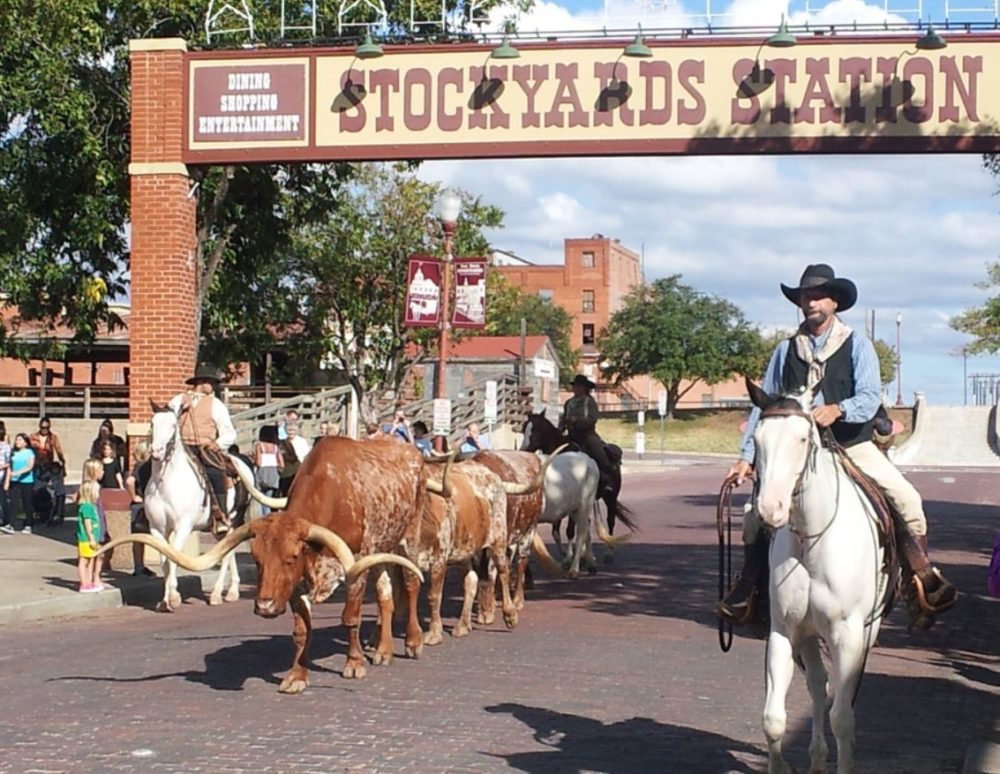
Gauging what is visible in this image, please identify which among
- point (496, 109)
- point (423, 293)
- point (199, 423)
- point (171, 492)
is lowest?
point (171, 492)

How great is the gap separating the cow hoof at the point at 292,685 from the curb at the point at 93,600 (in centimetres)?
525

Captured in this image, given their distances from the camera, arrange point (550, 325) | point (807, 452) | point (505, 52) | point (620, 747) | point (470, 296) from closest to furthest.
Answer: point (807, 452) < point (620, 747) < point (505, 52) < point (470, 296) < point (550, 325)

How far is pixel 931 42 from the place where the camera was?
17625 millimetres

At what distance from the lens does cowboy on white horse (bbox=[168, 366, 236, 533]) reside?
52.3ft

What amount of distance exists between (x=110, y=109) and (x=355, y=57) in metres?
9.53

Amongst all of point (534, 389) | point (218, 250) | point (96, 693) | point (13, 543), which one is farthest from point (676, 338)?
point (96, 693)

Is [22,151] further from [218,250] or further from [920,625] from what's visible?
[920,625]

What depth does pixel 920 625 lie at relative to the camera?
862 cm

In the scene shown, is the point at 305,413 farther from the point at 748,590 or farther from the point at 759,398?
the point at 759,398

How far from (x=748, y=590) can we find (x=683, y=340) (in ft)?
289

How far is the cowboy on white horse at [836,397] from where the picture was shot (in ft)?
26.2

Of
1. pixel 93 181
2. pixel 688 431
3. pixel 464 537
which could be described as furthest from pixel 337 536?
pixel 688 431

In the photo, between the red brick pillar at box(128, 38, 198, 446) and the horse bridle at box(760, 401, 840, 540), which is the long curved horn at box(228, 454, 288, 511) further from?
the red brick pillar at box(128, 38, 198, 446)

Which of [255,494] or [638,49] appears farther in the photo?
[638,49]
